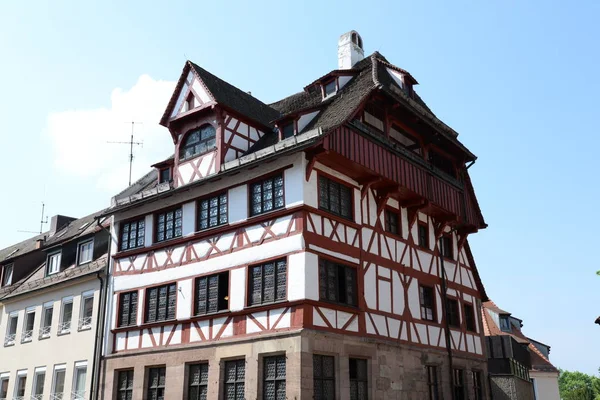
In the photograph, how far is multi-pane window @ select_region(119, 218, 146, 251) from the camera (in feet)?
80.3

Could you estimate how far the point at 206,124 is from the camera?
2294 centimetres

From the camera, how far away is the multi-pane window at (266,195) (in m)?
19.8

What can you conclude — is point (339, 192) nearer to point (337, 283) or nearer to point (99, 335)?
point (337, 283)

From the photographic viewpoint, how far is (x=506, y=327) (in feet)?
140

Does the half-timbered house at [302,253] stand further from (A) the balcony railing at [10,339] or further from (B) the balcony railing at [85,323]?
(A) the balcony railing at [10,339]

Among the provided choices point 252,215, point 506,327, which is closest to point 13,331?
point 252,215

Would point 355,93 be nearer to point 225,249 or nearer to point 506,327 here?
point 225,249

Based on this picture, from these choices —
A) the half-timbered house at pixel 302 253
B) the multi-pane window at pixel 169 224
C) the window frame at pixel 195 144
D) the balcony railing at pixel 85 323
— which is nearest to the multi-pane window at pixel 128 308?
the half-timbered house at pixel 302 253

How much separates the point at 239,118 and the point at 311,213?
5.43 m

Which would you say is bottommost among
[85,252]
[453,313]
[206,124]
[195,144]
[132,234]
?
[453,313]

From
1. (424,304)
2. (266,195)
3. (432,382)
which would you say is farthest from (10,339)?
(432,382)

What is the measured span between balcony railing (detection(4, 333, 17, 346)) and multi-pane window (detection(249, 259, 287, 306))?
51.6 ft

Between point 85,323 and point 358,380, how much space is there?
12.1m

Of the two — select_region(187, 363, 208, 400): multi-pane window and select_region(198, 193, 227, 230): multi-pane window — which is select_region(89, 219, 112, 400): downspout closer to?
select_region(187, 363, 208, 400): multi-pane window
